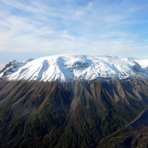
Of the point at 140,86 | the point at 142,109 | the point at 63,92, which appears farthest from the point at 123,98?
the point at 63,92

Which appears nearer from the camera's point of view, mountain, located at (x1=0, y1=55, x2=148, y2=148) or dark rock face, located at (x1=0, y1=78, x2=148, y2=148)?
mountain, located at (x1=0, y1=55, x2=148, y2=148)

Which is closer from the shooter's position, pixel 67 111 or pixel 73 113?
pixel 73 113

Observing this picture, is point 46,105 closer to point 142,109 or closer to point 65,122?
point 65,122

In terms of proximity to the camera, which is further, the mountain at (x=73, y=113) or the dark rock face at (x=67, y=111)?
the dark rock face at (x=67, y=111)

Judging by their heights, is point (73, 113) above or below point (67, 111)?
below
